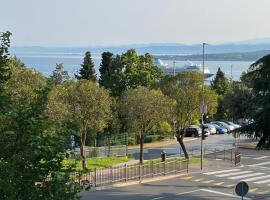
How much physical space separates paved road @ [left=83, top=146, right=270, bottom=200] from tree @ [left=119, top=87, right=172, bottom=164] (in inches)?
168

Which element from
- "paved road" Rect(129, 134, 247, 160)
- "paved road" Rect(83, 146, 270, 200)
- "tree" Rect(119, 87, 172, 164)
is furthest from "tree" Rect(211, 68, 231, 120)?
"tree" Rect(119, 87, 172, 164)

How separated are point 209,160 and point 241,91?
62.7 ft

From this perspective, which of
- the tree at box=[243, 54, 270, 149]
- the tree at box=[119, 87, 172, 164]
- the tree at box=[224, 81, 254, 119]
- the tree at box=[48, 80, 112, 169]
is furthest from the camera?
the tree at box=[224, 81, 254, 119]

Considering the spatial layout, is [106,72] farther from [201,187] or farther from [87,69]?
[201,187]

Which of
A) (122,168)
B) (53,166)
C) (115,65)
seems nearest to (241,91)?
(115,65)

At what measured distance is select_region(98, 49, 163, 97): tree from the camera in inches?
2156

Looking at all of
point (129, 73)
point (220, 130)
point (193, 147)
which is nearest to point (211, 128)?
point (220, 130)

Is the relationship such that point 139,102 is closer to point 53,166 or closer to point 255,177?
point 255,177

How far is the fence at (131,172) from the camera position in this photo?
98.9 ft

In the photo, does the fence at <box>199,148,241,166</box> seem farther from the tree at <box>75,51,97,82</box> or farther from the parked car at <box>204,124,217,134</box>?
the tree at <box>75,51,97,82</box>

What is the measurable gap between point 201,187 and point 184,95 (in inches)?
371

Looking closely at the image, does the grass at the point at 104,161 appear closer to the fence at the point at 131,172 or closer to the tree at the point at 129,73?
the fence at the point at 131,172

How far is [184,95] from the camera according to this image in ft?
127

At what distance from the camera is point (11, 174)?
8016mm
